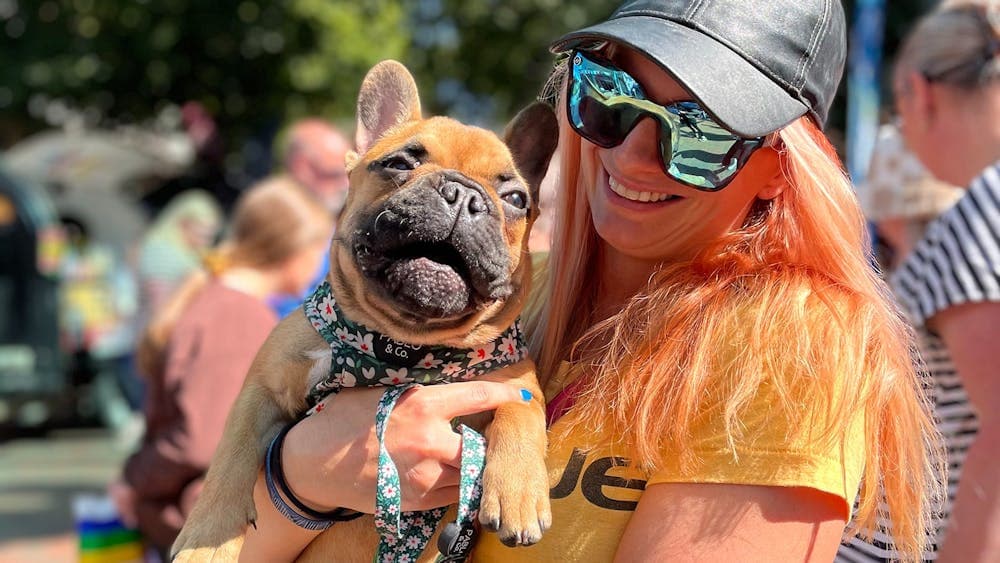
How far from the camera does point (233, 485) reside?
2.49m

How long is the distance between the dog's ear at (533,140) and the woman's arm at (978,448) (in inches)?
44.9

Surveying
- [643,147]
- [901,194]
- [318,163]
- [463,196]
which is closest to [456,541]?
[463,196]

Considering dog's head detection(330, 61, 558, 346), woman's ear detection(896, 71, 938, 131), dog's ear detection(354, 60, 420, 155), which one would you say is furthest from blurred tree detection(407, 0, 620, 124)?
dog's head detection(330, 61, 558, 346)

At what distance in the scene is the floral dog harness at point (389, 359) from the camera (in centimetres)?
248

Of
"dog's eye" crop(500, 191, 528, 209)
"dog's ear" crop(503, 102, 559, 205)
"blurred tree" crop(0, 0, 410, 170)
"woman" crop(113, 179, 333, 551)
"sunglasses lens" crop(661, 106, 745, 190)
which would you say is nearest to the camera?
"sunglasses lens" crop(661, 106, 745, 190)

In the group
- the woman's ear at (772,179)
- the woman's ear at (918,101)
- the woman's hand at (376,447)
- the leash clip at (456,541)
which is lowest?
the leash clip at (456,541)

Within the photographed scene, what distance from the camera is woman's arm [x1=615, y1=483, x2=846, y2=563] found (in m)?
1.98

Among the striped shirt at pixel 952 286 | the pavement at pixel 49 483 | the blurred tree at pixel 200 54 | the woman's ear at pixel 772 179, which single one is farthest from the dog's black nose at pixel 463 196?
the blurred tree at pixel 200 54

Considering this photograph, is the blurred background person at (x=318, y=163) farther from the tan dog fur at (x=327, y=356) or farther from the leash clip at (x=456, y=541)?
the leash clip at (x=456, y=541)

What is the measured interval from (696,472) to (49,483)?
9619 mm

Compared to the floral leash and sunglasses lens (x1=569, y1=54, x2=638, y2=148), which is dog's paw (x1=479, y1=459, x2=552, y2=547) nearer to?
the floral leash

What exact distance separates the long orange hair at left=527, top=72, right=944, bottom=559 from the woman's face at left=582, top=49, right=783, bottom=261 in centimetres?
4

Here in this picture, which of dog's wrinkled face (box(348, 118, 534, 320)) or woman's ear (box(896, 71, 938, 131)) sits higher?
woman's ear (box(896, 71, 938, 131))

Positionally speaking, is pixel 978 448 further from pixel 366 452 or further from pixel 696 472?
pixel 366 452
